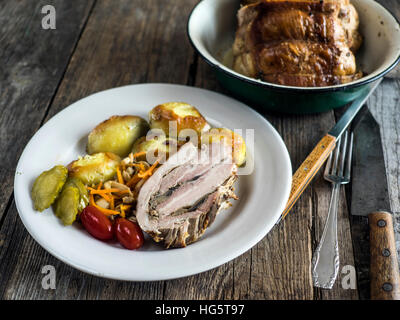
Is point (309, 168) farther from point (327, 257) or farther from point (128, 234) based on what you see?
point (128, 234)

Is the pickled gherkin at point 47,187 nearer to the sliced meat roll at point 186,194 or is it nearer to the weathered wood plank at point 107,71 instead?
the weathered wood plank at point 107,71

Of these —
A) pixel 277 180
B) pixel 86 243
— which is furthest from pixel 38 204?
pixel 277 180

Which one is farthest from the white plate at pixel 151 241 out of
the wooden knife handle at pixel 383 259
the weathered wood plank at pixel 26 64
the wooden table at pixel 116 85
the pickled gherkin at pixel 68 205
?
the wooden knife handle at pixel 383 259

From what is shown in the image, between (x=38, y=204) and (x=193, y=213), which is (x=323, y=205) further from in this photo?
(x=38, y=204)

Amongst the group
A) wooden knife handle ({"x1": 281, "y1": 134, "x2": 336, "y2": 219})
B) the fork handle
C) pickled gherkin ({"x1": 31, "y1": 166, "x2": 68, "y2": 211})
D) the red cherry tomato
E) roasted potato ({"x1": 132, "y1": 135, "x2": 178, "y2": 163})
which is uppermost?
pickled gherkin ({"x1": 31, "y1": 166, "x2": 68, "y2": 211})

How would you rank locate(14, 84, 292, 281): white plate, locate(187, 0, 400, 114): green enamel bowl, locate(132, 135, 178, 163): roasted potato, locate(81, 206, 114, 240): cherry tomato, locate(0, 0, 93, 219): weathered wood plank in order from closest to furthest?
locate(14, 84, 292, 281): white plate → locate(81, 206, 114, 240): cherry tomato → locate(132, 135, 178, 163): roasted potato → locate(187, 0, 400, 114): green enamel bowl → locate(0, 0, 93, 219): weathered wood plank

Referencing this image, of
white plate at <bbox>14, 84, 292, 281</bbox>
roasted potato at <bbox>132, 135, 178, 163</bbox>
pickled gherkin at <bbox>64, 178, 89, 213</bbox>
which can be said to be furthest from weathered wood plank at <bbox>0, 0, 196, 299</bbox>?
roasted potato at <bbox>132, 135, 178, 163</bbox>

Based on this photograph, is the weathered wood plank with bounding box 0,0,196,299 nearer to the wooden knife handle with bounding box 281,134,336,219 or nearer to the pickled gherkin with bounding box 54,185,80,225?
the pickled gherkin with bounding box 54,185,80,225
